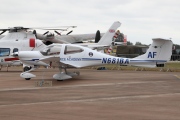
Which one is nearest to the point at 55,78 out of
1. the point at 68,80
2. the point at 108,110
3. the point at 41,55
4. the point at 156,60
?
the point at 68,80

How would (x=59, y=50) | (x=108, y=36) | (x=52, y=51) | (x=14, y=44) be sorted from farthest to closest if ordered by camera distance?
1. (x=108, y=36)
2. (x=14, y=44)
3. (x=52, y=51)
4. (x=59, y=50)

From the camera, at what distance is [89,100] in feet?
35.3

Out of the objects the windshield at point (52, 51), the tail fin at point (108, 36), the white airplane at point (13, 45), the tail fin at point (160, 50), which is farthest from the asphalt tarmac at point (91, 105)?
the tail fin at point (108, 36)

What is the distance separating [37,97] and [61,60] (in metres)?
6.75

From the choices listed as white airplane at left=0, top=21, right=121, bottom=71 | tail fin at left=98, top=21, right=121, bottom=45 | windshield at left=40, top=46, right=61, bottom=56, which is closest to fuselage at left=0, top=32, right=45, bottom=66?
white airplane at left=0, top=21, right=121, bottom=71

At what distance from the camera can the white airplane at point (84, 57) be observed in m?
17.8

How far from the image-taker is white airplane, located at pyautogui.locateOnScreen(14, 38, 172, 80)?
17766 millimetres

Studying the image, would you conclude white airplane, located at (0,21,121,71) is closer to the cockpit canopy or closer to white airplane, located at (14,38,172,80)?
white airplane, located at (14,38,172,80)

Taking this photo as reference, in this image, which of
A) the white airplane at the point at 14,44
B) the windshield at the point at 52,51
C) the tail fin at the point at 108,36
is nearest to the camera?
the windshield at the point at 52,51

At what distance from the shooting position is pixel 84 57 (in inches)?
736

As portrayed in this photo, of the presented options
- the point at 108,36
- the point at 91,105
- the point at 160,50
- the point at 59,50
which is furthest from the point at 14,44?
the point at 91,105

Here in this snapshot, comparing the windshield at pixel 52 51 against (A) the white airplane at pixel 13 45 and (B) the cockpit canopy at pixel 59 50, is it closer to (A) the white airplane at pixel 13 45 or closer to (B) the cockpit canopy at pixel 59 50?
(B) the cockpit canopy at pixel 59 50

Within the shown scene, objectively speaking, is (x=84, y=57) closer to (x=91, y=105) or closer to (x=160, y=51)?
(x=160, y=51)

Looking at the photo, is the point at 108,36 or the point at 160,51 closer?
the point at 160,51
